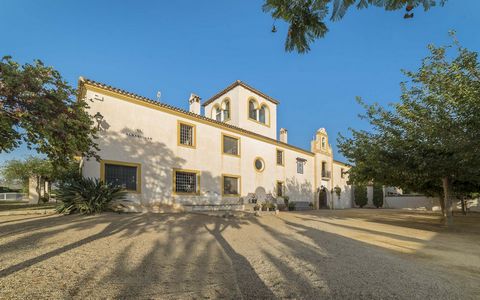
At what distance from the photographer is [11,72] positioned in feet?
20.6

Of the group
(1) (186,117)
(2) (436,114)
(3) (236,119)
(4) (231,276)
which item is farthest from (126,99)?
(2) (436,114)

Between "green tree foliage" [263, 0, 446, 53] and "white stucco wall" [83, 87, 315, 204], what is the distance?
13.2m

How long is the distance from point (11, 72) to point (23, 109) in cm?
93

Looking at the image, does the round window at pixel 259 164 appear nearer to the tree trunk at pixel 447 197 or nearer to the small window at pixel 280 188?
the small window at pixel 280 188

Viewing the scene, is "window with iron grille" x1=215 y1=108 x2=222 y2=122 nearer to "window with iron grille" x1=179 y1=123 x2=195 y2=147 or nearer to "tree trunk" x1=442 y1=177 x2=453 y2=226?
"window with iron grille" x1=179 y1=123 x2=195 y2=147

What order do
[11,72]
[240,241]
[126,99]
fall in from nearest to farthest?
[11,72], [240,241], [126,99]

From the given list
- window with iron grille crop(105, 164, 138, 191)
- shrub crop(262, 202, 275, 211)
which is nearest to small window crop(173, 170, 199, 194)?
window with iron grille crop(105, 164, 138, 191)

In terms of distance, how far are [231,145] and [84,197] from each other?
1184cm

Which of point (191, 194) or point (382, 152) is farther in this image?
point (191, 194)

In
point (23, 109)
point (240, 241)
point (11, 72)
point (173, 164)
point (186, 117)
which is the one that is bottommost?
point (240, 241)

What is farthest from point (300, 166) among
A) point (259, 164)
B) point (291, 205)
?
point (259, 164)

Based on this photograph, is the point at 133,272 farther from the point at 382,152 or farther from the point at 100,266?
the point at 382,152

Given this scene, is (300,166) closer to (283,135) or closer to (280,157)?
(280,157)

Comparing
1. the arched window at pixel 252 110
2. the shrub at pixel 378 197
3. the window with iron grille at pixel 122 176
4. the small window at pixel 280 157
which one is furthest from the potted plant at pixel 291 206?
the shrub at pixel 378 197
